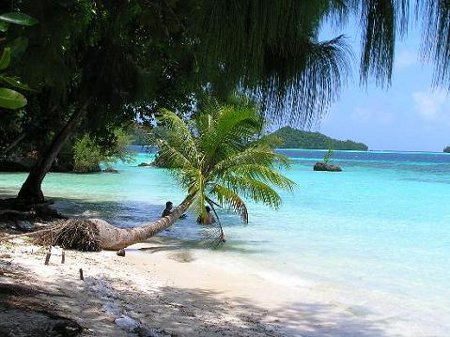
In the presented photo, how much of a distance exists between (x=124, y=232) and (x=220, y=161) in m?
2.46

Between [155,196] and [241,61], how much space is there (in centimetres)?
2105

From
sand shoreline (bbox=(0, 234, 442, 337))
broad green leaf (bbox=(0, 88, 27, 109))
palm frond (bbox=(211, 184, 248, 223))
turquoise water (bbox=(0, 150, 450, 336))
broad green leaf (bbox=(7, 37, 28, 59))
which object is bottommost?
turquoise water (bbox=(0, 150, 450, 336))

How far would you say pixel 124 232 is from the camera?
986cm

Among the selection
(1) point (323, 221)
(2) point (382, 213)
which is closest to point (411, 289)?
(1) point (323, 221)

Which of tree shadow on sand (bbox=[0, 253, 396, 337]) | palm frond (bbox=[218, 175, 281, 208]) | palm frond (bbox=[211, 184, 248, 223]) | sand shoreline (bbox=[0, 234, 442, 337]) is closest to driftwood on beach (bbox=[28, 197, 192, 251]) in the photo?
sand shoreline (bbox=[0, 234, 442, 337])

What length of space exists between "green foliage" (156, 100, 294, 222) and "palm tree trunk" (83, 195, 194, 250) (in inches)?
21.9

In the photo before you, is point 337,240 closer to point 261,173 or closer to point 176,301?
point 261,173

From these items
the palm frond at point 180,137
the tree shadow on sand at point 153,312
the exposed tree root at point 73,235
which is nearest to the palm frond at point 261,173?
the palm frond at point 180,137

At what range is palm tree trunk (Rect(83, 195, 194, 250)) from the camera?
9.15 metres

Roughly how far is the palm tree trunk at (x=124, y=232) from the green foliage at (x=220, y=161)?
56cm

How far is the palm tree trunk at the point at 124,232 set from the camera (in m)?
9.15

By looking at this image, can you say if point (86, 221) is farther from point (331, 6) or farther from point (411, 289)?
point (331, 6)

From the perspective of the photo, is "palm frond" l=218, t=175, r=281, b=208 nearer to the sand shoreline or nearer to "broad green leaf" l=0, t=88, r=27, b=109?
the sand shoreline

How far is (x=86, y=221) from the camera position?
29.3ft
